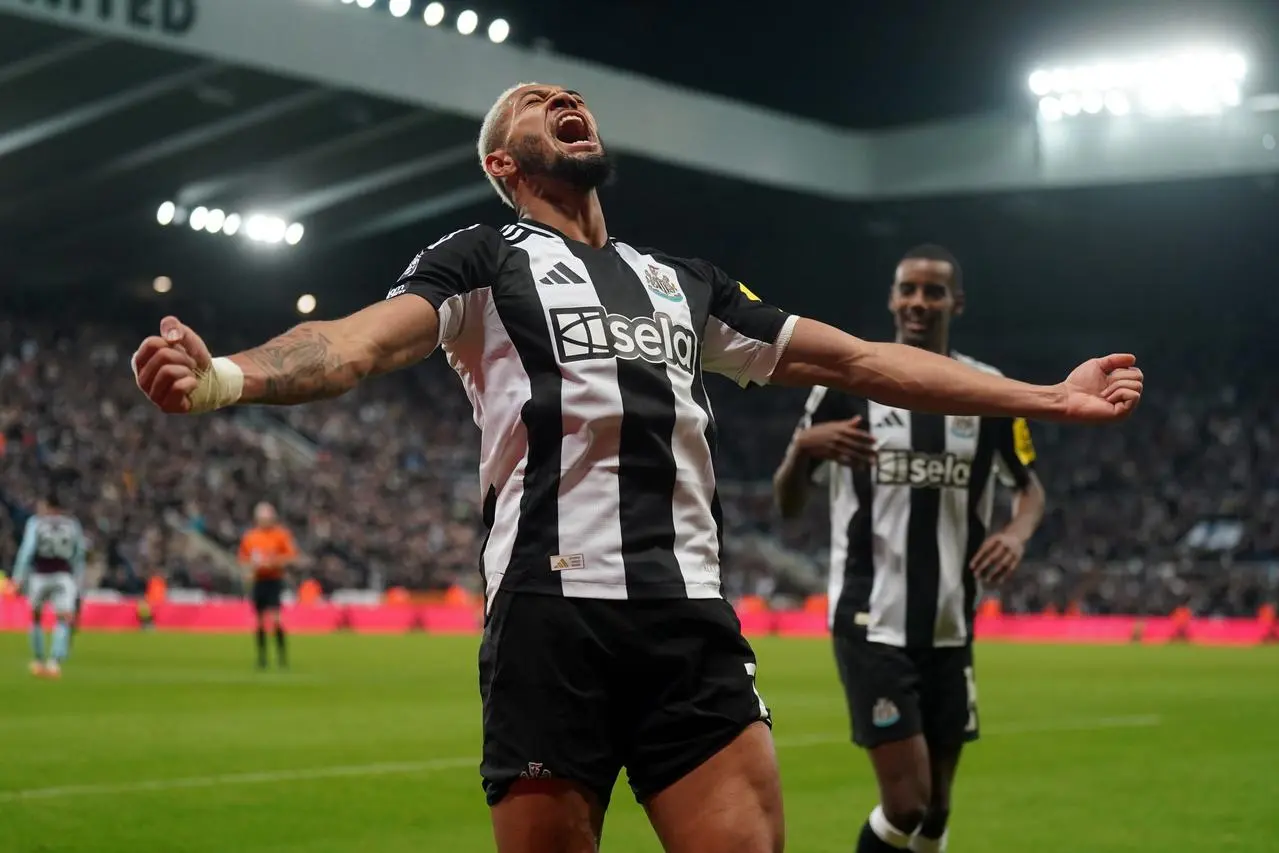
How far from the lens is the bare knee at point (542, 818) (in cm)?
366

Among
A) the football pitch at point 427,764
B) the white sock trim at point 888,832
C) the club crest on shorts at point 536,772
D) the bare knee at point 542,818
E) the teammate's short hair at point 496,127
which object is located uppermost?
the teammate's short hair at point 496,127

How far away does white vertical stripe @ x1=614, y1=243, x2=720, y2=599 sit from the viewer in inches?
152

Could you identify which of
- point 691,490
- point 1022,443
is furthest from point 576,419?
point 1022,443

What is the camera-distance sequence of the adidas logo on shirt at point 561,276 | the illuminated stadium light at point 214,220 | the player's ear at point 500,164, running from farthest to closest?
the illuminated stadium light at point 214,220, the player's ear at point 500,164, the adidas logo on shirt at point 561,276

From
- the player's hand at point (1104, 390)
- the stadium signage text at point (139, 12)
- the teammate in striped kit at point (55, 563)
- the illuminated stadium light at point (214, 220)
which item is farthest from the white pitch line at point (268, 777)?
the illuminated stadium light at point (214, 220)

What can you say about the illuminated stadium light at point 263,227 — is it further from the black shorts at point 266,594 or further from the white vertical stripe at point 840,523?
the white vertical stripe at point 840,523

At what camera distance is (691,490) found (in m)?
3.91

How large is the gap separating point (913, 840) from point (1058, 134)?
30.8 meters

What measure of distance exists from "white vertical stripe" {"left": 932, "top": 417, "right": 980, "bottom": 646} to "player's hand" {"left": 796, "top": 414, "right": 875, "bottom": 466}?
2.51 feet

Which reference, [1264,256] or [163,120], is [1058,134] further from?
[163,120]

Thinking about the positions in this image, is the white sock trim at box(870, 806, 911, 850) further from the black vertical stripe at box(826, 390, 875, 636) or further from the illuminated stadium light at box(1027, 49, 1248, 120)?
the illuminated stadium light at box(1027, 49, 1248, 120)

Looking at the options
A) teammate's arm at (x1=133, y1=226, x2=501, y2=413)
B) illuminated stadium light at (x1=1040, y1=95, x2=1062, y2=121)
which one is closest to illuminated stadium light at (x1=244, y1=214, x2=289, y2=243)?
illuminated stadium light at (x1=1040, y1=95, x2=1062, y2=121)

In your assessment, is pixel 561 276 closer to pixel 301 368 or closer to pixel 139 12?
pixel 301 368

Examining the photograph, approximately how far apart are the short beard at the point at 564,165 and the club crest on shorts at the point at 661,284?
0.24 m
